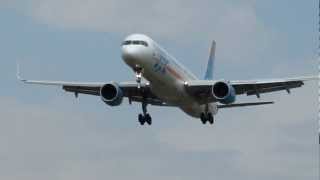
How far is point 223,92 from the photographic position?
230 feet

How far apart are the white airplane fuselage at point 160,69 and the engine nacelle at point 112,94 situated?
2.76 m

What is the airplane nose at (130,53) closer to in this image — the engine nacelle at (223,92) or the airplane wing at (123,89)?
the airplane wing at (123,89)

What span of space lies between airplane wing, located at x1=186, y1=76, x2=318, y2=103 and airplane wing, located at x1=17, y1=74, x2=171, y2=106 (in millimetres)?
2621

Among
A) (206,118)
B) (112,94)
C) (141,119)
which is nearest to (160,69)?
(112,94)

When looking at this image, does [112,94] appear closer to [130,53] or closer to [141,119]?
[141,119]

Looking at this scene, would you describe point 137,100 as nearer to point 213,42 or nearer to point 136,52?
point 136,52

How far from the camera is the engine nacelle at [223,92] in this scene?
69812 millimetres

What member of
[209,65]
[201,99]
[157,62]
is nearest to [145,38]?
[157,62]

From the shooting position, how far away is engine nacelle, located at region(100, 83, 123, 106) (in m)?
70.8

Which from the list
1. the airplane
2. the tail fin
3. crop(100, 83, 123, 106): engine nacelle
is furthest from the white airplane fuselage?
the tail fin

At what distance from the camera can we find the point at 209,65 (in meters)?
88.7

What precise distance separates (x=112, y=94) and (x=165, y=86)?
422 centimetres

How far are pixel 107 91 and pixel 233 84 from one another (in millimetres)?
7958

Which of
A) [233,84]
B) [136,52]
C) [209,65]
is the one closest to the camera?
[136,52]
